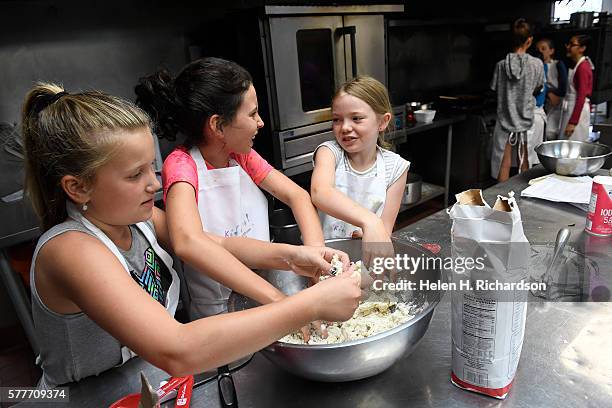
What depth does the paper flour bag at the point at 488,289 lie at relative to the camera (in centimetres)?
60

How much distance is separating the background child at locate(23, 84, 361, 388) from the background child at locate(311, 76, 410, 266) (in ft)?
1.80

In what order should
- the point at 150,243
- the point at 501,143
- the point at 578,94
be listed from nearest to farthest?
the point at 150,243
the point at 501,143
the point at 578,94

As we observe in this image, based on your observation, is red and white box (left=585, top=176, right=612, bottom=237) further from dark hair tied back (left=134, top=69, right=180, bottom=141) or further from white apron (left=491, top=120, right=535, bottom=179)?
white apron (left=491, top=120, right=535, bottom=179)

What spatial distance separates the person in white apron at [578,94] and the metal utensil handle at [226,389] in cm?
450

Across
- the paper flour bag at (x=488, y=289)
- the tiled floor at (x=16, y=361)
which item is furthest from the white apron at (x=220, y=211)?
the tiled floor at (x=16, y=361)

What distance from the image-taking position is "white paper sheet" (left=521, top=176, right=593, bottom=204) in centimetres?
154

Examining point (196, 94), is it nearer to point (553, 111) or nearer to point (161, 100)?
point (161, 100)

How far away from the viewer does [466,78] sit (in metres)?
4.63

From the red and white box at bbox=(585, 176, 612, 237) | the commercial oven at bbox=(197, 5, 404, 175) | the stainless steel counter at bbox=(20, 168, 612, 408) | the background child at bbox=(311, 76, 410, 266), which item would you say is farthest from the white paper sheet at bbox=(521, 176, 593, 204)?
the commercial oven at bbox=(197, 5, 404, 175)

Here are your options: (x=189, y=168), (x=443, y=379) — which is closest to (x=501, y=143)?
(x=189, y=168)

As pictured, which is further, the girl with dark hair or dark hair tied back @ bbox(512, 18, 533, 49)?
dark hair tied back @ bbox(512, 18, 533, 49)

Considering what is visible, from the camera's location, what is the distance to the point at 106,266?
742 mm

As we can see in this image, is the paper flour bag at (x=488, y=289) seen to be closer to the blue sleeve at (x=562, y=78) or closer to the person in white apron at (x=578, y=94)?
the person in white apron at (x=578, y=94)

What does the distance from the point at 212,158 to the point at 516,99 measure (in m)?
3.36
